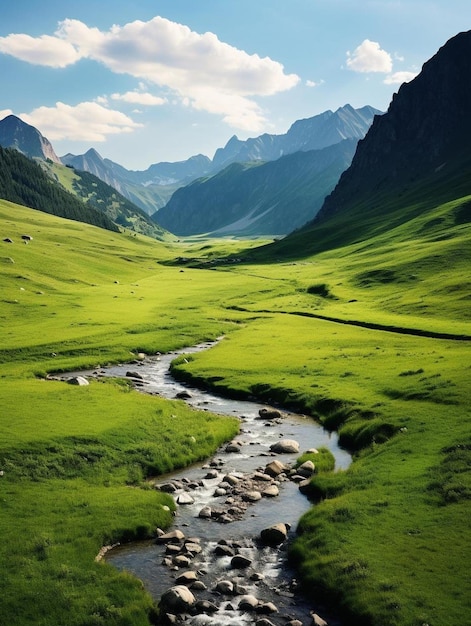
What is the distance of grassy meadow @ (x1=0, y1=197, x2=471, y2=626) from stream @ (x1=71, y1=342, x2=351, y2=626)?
104cm

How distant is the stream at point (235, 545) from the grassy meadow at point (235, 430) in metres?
1.04

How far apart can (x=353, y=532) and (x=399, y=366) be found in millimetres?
32012

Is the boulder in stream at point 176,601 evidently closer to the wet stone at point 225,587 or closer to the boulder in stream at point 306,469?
the wet stone at point 225,587

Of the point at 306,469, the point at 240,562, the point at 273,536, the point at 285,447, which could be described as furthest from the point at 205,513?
the point at 285,447

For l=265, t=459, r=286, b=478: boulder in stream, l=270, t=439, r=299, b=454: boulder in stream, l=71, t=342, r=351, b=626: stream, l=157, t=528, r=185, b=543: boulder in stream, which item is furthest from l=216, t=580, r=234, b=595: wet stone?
l=270, t=439, r=299, b=454: boulder in stream

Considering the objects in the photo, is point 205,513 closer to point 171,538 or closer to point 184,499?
point 184,499

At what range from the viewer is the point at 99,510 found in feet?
91.1

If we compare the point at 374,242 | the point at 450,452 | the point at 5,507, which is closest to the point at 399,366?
the point at 450,452

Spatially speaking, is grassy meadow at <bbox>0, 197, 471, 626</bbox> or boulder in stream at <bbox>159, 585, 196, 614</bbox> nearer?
boulder in stream at <bbox>159, 585, 196, 614</bbox>

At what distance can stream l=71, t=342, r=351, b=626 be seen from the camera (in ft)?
69.9

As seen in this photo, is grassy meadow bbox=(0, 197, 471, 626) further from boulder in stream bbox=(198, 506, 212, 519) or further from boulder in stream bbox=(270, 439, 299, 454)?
boulder in stream bbox=(270, 439, 299, 454)

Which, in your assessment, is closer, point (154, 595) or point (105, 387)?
point (154, 595)

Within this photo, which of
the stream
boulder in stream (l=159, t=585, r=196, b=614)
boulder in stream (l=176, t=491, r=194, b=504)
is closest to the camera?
boulder in stream (l=159, t=585, r=196, b=614)

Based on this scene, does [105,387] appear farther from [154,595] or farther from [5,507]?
[154,595]
